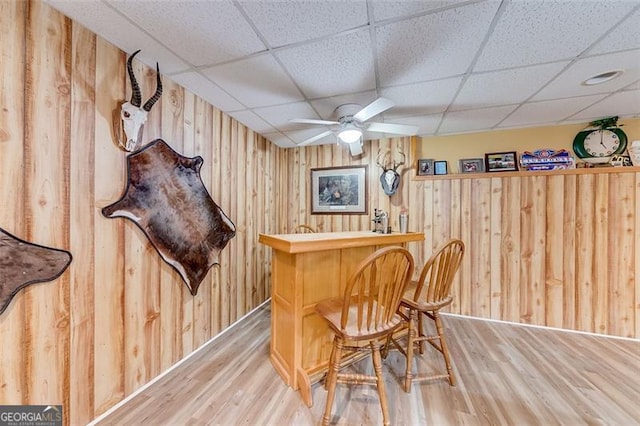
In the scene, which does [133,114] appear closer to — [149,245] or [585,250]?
[149,245]

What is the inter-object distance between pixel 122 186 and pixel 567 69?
10.9 ft

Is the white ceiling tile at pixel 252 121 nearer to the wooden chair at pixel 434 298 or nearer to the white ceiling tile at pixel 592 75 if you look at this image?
the wooden chair at pixel 434 298

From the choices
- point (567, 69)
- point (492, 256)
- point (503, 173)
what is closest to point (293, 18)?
point (567, 69)

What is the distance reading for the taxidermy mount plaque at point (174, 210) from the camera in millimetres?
1734

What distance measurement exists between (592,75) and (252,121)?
3074mm

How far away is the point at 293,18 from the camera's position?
1.38 meters

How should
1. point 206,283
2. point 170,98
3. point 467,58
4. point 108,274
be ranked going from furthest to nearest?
1. point 206,283
2. point 170,98
3. point 467,58
4. point 108,274

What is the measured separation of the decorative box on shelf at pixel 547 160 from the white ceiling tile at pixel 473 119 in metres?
0.58

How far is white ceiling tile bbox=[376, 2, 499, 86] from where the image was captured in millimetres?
1363

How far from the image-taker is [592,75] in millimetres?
1926

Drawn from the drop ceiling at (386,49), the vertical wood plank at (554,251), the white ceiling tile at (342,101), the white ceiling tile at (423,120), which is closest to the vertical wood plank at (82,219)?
Answer: the drop ceiling at (386,49)

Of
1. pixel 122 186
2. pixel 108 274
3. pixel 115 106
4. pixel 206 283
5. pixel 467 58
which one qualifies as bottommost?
pixel 206 283

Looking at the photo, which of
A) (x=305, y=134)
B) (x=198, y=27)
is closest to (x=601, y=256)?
(x=305, y=134)

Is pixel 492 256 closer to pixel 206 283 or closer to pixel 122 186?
pixel 206 283
